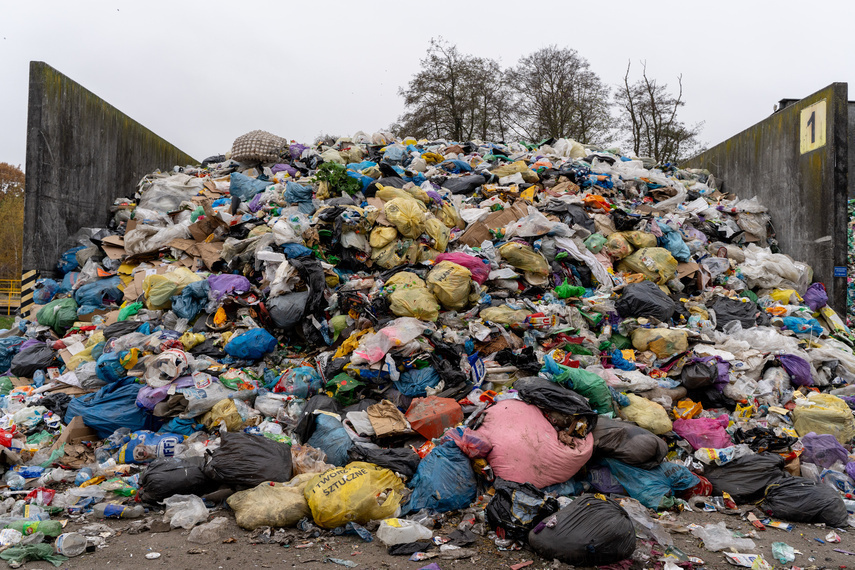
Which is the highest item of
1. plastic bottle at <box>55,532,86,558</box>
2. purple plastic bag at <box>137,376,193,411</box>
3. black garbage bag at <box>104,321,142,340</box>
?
black garbage bag at <box>104,321,142,340</box>

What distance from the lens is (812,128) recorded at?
19.0 ft

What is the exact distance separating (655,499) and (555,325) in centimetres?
164

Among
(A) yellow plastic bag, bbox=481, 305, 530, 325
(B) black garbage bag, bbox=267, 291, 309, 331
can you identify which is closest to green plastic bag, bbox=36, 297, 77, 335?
(B) black garbage bag, bbox=267, 291, 309, 331

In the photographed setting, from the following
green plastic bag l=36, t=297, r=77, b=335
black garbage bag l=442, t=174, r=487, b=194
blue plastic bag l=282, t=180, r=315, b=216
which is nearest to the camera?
green plastic bag l=36, t=297, r=77, b=335

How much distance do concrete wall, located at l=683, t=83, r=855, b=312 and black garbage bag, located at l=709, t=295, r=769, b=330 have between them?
1.25m

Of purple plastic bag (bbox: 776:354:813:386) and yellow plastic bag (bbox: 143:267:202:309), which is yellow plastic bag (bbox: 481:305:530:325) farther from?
yellow plastic bag (bbox: 143:267:202:309)

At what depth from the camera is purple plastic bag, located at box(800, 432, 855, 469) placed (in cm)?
345

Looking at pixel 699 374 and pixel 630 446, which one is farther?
pixel 699 374

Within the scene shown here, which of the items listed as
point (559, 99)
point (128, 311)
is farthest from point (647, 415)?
point (559, 99)

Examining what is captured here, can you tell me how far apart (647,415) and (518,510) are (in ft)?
4.26

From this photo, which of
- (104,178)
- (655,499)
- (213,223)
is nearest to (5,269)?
(104,178)

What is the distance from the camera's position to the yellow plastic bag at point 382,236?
16.0 feet

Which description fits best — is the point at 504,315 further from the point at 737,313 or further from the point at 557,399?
the point at 737,313

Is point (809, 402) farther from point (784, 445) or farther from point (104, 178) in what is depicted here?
point (104, 178)
